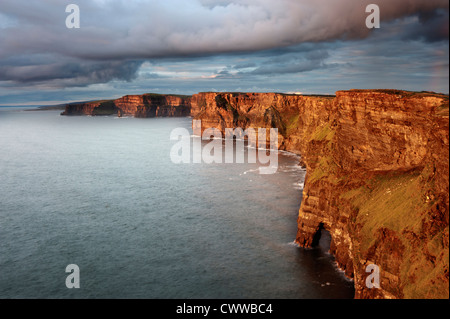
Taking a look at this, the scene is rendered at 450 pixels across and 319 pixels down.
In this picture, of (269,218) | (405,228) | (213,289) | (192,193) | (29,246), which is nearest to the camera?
(405,228)

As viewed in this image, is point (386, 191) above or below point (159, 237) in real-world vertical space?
above

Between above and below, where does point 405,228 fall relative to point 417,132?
below

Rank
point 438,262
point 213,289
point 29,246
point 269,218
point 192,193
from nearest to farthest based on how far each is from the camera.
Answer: point 438,262 < point 213,289 < point 29,246 < point 269,218 < point 192,193

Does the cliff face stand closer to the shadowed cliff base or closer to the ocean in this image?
the shadowed cliff base

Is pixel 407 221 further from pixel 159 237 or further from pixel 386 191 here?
pixel 159 237

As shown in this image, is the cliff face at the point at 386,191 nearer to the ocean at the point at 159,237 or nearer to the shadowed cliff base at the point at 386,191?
the shadowed cliff base at the point at 386,191

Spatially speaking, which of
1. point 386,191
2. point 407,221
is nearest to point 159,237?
point 386,191

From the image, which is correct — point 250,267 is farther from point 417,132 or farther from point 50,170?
Result: point 50,170
